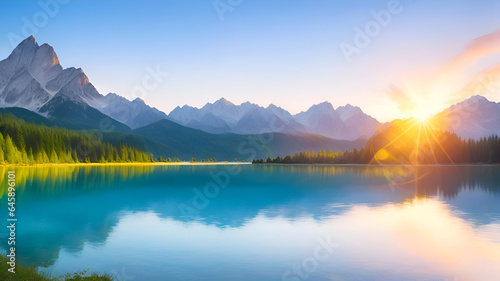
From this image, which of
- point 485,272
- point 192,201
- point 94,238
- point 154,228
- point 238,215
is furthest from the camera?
point 192,201

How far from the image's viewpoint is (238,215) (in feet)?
150

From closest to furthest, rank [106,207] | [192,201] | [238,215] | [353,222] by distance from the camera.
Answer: [353,222] → [238,215] → [106,207] → [192,201]

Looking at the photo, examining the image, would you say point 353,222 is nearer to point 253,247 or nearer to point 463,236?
point 463,236

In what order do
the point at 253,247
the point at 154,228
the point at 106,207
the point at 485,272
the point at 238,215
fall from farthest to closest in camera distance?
the point at 106,207 → the point at 238,215 → the point at 154,228 → the point at 253,247 → the point at 485,272

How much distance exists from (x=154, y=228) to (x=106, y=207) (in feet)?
61.6

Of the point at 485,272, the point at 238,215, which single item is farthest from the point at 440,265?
the point at 238,215

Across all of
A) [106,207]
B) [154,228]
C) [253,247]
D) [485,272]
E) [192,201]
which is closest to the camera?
[485,272]

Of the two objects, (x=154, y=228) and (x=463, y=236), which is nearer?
(x=463, y=236)

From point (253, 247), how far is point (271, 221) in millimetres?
12395

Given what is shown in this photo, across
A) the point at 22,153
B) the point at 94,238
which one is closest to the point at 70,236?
the point at 94,238

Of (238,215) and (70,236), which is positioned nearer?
(70,236)

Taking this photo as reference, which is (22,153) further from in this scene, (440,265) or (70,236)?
(440,265)

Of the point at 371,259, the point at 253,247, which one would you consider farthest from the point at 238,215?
the point at 371,259

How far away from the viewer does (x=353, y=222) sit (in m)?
40.7
